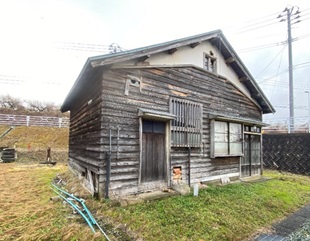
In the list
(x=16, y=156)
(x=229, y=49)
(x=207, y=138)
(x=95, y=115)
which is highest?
(x=229, y=49)

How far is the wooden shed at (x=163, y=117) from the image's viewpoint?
536 centimetres

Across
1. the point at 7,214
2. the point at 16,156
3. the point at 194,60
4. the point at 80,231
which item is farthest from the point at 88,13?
the point at 16,156

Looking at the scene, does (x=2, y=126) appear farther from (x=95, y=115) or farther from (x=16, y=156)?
(x=95, y=115)

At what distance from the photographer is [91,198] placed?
5.32 meters

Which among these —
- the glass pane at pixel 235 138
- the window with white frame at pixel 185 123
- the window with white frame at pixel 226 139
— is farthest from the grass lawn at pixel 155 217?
the glass pane at pixel 235 138

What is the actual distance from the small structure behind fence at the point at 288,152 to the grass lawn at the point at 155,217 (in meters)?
6.16

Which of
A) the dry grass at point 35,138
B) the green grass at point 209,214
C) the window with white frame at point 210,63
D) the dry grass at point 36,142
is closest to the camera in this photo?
the green grass at point 209,214

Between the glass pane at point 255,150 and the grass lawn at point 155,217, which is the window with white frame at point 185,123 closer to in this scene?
the grass lawn at point 155,217

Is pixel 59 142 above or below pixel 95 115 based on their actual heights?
below

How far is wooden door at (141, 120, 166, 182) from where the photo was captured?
19.6 ft

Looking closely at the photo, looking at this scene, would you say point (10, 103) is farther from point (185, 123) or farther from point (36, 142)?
point (185, 123)

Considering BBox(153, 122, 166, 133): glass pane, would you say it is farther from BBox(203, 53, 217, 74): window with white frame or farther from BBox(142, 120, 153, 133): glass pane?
BBox(203, 53, 217, 74): window with white frame

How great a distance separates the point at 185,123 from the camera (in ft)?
22.7

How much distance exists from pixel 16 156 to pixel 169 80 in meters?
16.8
